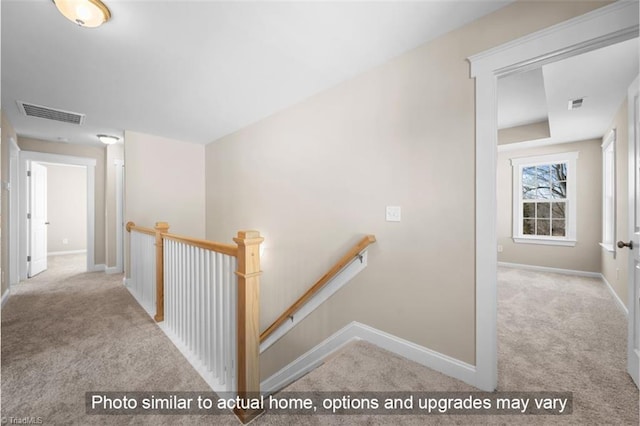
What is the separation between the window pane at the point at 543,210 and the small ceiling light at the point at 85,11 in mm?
6599

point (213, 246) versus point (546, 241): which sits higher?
point (213, 246)

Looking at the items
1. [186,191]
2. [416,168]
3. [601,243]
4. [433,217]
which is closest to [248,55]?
[416,168]

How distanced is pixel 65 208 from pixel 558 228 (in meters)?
11.0

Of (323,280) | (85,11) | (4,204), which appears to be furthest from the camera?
(4,204)

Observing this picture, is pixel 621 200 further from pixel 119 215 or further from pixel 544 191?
pixel 119 215

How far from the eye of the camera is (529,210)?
5.14 metres

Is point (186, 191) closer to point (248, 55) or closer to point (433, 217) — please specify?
point (248, 55)

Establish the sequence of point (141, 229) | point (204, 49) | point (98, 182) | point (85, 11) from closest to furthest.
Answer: point (85, 11) < point (204, 49) < point (141, 229) < point (98, 182)

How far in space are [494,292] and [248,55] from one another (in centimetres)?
245

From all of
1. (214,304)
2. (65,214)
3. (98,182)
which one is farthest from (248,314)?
(65,214)

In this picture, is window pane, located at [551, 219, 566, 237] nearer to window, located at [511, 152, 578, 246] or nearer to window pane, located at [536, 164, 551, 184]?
window, located at [511, 152, 578, 246]

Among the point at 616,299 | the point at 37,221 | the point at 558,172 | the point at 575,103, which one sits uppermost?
the point at 575,103

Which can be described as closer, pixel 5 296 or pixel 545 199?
pixel 5 296

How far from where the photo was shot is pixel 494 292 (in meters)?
1.60
